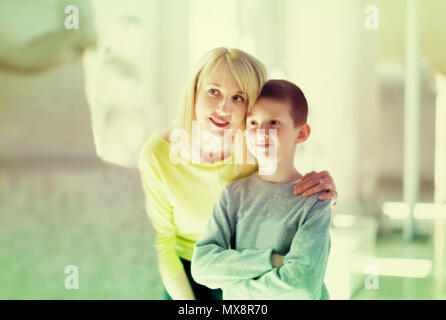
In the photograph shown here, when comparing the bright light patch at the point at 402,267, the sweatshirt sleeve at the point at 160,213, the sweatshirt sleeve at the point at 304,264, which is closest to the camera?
the sweatshirt sleeve at the point at 304,264

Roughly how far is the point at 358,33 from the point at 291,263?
0.86 meters

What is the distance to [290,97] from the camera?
1289 mm

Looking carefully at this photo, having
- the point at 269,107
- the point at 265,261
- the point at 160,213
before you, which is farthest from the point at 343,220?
the point at 160,213

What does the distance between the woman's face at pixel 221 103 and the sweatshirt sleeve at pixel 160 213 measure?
9.2 inches

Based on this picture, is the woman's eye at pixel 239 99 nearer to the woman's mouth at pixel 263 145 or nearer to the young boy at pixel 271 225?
the young boy at pixel 271 225

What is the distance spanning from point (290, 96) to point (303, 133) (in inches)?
5.1

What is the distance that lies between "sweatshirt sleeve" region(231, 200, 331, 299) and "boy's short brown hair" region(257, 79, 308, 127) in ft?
0.92

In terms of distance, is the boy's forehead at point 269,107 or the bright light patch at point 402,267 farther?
the bright light patch at point 402,267

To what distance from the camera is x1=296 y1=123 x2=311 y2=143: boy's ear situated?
4.30 ft

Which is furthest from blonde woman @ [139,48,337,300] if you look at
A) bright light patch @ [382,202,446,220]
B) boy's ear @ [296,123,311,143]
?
bright light patch @ [382,202,446,220]

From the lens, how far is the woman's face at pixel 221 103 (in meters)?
1.29

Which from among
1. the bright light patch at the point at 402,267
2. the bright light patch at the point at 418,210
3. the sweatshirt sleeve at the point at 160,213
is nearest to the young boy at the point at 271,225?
the sweatshirt sleeve at the point at 160,213

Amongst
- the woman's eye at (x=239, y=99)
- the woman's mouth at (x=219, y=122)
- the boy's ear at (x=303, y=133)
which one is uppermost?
the woman's eye at (x=239, y=99)

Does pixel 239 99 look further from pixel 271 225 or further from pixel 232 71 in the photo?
pixel 271 225
